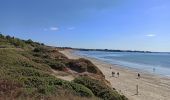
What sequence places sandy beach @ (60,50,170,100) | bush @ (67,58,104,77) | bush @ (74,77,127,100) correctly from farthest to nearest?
bush @ (67,58,104,77) < sandy beach @ (60,50,170,100) < bush @ (74,77,127,100)

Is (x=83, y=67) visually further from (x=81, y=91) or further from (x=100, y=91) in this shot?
(x=81, y=91)

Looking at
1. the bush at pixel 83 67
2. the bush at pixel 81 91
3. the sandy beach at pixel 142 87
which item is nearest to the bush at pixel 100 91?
the bush at pixel 81 91

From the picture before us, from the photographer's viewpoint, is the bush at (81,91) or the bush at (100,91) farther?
the bush at (100,91)

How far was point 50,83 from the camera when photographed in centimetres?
1452

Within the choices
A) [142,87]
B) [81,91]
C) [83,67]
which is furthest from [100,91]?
[142,87]

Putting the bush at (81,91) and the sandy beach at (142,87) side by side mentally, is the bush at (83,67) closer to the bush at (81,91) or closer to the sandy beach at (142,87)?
the sandy beach at (142,87)

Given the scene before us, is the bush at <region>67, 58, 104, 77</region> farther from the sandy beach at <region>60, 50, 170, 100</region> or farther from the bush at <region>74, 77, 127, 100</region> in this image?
the bush at <region>74, 77, 127, 100</region>

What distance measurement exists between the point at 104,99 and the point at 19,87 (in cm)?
448

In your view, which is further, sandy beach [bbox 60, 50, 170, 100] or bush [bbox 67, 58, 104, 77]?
bush [bbox 67, 58, 104, 77]

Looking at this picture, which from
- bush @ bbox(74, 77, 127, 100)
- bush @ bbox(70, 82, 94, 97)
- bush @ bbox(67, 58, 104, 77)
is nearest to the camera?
bush @ bbox(70, 82, 94, 97)

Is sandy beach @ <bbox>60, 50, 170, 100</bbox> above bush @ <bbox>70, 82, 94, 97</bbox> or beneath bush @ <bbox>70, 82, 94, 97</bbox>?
beneath

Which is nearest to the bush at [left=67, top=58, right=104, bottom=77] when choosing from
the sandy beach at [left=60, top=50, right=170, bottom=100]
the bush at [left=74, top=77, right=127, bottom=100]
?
the sandy beach at [left=60, top=50, right=170, bottom=100]

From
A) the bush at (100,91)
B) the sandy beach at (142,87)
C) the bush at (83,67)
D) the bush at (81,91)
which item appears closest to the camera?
the bush at (81,91)

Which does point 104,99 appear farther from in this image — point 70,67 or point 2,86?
point 70,67
